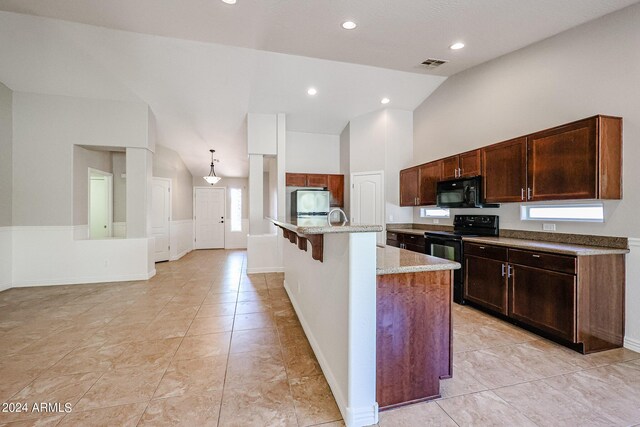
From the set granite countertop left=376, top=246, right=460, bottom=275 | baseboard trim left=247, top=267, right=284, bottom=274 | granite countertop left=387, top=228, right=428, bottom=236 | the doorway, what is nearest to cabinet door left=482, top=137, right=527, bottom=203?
granite countertop left=387, top=228, right=428, bottom=236

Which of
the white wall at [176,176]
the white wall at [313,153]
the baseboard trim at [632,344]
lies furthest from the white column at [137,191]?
the baseboard trim at [632,344]

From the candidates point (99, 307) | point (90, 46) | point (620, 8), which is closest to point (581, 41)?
point (620, 8)

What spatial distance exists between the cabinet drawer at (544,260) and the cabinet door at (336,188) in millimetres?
3645

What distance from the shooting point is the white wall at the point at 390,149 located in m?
5.29

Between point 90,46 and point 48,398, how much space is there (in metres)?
4.35

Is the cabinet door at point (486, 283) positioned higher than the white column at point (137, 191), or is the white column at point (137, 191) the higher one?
the white column at point (137, 191)

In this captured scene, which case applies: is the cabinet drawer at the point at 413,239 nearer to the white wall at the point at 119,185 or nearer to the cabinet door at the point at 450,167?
the cabinet door at the point at 450,167

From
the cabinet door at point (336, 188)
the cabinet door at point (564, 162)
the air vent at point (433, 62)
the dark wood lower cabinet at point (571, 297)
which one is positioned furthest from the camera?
the cabinet door at point (336, 188)

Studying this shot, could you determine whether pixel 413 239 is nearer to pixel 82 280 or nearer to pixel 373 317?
pixel 373 317

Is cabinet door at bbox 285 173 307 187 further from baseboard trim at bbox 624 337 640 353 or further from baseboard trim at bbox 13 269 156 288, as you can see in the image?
baseboard trim at bbox 624 337 640 353

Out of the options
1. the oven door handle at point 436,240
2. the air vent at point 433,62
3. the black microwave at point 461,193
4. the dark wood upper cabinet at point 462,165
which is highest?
the air vent at point 433,62

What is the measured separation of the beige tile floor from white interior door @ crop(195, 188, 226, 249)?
18.0 feet

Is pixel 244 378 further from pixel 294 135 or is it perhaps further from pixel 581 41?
pixel 294 135

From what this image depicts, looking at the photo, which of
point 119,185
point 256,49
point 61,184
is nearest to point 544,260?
point 256,49
